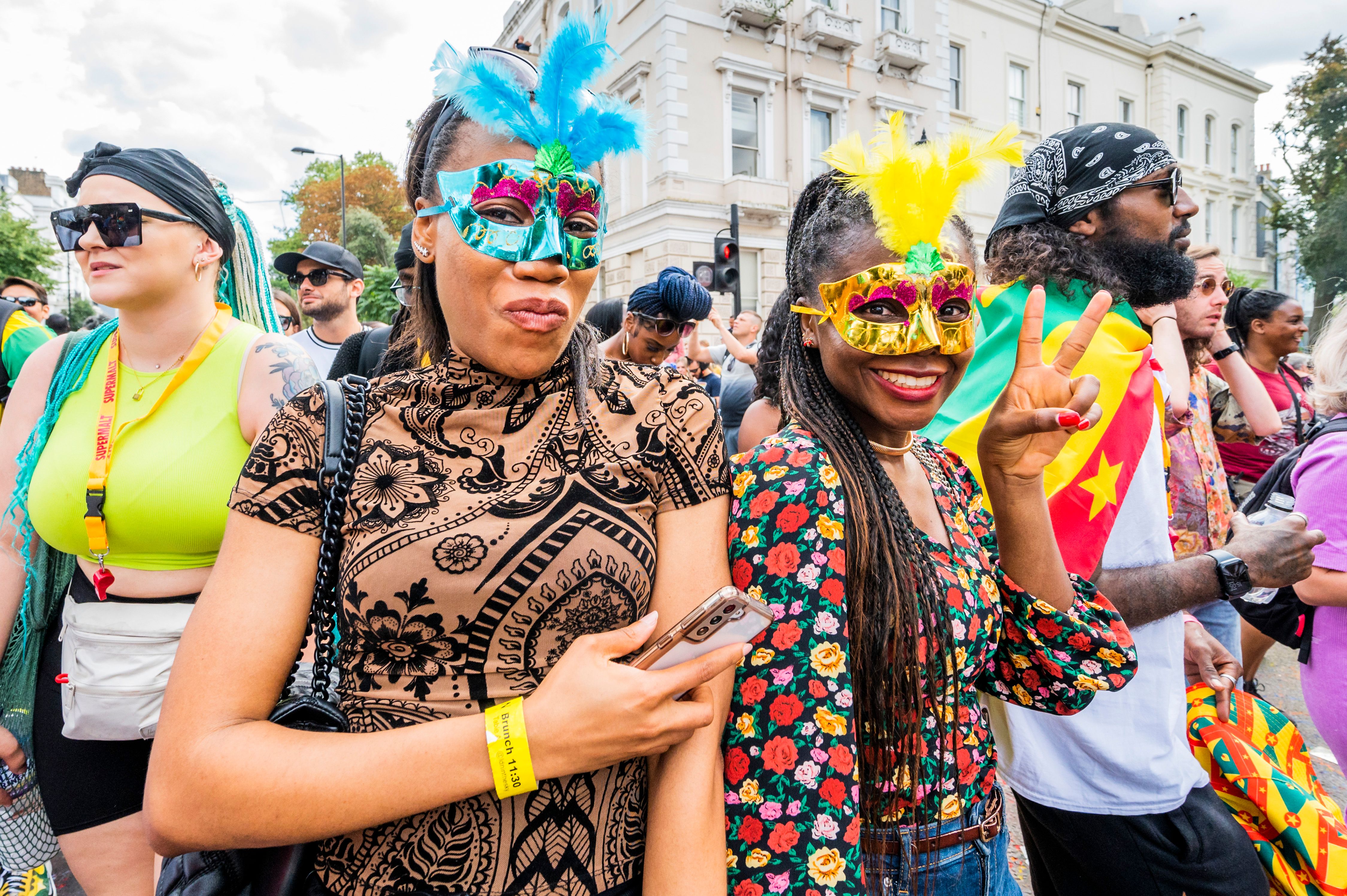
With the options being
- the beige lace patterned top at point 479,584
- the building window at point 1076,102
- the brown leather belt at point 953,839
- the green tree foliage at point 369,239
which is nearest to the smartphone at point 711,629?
the beige lace patterned top at point 479,584

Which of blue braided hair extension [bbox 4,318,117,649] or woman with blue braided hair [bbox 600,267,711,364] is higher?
woman with blue braided hair [bbox 600,267,711,364]

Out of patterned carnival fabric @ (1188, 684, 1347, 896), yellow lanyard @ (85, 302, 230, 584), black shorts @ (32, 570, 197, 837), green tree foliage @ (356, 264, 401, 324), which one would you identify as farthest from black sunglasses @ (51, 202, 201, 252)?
green tree foliage @ (356, 264, 401, 324)

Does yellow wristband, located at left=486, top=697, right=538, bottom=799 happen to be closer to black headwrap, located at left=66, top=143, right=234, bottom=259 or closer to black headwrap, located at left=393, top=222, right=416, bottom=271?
black headwrap, located at left=66, top=143, right=234, bottom=259

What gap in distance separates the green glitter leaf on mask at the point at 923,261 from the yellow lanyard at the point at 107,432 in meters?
1.86

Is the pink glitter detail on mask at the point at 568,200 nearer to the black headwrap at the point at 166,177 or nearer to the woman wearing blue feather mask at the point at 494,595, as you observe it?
the woman wearing blue feather mask at the point at 494,595

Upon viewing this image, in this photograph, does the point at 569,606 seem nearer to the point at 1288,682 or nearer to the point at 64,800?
the point at 64,800

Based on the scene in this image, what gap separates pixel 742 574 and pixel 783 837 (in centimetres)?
41

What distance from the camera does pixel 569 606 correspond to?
3.77ft

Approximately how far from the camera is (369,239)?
110ft

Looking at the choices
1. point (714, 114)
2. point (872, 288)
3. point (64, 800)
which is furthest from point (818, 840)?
point (714, 114)

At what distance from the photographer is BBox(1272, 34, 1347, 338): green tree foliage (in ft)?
64.3

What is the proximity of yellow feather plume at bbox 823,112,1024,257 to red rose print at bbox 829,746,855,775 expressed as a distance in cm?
99

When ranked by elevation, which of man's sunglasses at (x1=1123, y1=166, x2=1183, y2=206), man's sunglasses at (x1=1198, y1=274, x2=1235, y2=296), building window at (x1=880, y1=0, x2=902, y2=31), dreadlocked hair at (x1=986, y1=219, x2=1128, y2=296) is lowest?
dreadlocked hair at (x1=986, y1=219, x2=1128, y2=296)

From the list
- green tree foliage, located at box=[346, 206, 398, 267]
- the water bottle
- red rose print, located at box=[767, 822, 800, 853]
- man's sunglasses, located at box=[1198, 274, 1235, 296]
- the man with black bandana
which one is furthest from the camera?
green tree foliage, located at box=[346, 206, 398, 267]
